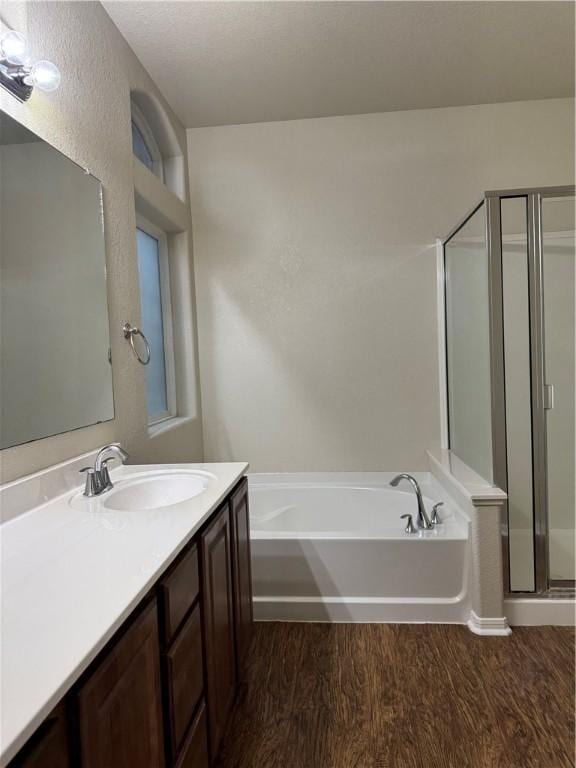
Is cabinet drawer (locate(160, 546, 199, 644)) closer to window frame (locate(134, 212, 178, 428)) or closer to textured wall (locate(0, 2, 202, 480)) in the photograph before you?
textured wall (locate(0, 2, 202, 480))

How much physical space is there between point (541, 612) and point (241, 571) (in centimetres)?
144

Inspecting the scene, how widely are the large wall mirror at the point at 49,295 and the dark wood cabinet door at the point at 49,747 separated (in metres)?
0.82

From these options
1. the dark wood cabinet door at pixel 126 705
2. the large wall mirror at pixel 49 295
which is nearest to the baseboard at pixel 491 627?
the dark wood cabinet door at pixel 126 705

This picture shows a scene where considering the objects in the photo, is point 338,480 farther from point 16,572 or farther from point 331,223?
point 16,572

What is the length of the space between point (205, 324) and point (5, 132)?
1837 mm

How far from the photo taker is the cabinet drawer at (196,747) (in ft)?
3.26

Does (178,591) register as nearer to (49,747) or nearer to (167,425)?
(49,747)

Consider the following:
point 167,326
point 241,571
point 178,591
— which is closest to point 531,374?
point 241,571

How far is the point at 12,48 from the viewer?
116 centimetres

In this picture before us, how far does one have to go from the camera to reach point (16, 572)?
85 centimetres

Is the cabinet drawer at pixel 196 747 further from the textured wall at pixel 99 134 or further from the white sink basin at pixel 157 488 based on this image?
the textured wall at pixel 99 134

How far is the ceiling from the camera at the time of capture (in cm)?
198

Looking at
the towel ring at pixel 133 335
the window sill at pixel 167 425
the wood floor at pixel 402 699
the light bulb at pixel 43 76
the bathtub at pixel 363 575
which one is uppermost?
the light bulb at pixel 43 76

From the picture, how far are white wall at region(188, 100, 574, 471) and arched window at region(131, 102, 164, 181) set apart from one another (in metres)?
0.25
